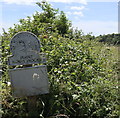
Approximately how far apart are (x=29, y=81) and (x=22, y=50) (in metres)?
0.50

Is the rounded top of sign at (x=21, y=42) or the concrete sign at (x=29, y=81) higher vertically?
the rounded top of sign at (x=21, y=42)

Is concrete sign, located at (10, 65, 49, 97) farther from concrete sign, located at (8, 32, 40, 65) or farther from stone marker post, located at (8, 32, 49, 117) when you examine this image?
concrete sign, located at (8, 32, 40, 65)

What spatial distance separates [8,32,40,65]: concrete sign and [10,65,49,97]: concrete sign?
0.14 m

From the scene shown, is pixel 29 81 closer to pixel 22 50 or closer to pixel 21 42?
pixel 22 50

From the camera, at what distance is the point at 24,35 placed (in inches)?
117

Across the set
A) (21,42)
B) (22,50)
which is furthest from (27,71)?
(21,42)

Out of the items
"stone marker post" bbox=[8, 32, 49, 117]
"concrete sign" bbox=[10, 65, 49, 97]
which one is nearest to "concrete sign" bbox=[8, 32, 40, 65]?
"stone marker post" bbox=[8, 32, 49, 117]

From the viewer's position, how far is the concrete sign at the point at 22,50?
293cm

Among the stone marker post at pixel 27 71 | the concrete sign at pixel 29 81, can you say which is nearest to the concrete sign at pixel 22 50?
the stone marker post at pixel 27 71

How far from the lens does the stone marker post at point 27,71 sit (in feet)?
9.46

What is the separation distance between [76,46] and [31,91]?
200 centimetres

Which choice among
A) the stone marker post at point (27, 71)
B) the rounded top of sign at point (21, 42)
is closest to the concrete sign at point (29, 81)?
the stone marker post at point (27, 71)

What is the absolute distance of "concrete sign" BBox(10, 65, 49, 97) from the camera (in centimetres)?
288

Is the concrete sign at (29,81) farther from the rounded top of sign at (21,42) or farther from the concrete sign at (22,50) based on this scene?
the rounded top of sign at (21,42)
